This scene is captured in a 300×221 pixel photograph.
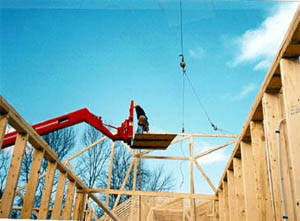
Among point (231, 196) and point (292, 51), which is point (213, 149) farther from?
point (292, 51)

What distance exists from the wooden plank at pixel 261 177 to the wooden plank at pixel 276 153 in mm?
481

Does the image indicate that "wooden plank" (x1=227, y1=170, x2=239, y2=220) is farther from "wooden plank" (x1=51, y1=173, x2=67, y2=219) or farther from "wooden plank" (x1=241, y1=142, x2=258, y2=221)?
"wooden plank" (x1=51, y1=173, x2=67, y2=219)

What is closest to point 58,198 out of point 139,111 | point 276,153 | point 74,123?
point 74,123

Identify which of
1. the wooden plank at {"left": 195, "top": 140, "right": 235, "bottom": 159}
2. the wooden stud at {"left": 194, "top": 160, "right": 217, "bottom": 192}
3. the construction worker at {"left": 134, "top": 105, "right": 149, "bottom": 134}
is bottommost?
the wooden stud at {"left": 194, "top": 160, "right": 217, "bottom": 192}

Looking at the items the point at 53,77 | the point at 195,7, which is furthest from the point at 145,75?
the point at 195,7

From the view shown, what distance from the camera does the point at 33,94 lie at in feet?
44.3

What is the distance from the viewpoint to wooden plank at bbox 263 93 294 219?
243cm

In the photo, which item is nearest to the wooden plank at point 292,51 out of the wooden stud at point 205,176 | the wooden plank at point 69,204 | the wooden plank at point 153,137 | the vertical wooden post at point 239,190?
the vertical wooden post at point 239,190

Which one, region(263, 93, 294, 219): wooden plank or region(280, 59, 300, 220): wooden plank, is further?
region(263, 93, 294, 219): wooden plank

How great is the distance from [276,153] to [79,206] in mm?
3964

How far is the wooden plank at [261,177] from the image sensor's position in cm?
313

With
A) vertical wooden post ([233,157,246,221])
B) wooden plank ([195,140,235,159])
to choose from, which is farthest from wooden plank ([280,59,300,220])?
wooden plank ([195,140,235,159])

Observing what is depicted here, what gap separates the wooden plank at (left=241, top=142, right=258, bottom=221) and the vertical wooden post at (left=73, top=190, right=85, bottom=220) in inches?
125

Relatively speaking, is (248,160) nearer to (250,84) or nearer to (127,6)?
(127,6)
